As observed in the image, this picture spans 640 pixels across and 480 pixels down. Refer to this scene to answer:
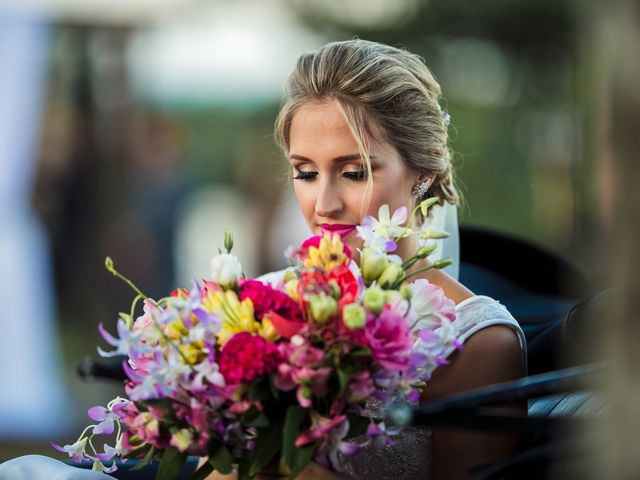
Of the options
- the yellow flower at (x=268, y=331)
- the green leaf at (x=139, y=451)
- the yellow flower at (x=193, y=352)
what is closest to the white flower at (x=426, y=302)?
the yellow flower at (x=268, y=331)

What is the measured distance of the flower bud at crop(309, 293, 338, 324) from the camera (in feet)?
5.99

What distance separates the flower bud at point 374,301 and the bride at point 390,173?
592mm

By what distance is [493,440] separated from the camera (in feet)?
7.68

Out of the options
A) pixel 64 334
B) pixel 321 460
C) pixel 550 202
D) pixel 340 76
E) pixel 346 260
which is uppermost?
pixel 340 76

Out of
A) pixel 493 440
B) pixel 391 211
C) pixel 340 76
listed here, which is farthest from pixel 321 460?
pixel 340 76

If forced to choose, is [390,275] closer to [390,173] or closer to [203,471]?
[203,471]

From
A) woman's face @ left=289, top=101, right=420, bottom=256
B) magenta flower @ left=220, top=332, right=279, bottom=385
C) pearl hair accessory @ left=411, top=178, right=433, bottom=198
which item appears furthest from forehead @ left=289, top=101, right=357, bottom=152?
magenta flower @ left=220, top=332, right=279, bottom=385

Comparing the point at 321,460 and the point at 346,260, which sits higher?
the point at 346,260

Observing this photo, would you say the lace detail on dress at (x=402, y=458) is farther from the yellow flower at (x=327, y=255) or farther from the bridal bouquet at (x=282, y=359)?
the yellow flower at (x=327, y=255)

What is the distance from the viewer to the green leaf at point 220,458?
73.0 inches

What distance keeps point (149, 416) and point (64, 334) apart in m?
8.71

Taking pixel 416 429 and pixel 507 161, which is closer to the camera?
pixel 416 429

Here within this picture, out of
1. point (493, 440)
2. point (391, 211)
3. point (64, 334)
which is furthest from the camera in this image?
point (64, 334)

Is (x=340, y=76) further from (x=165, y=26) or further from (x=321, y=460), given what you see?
(x=165, y=26)
